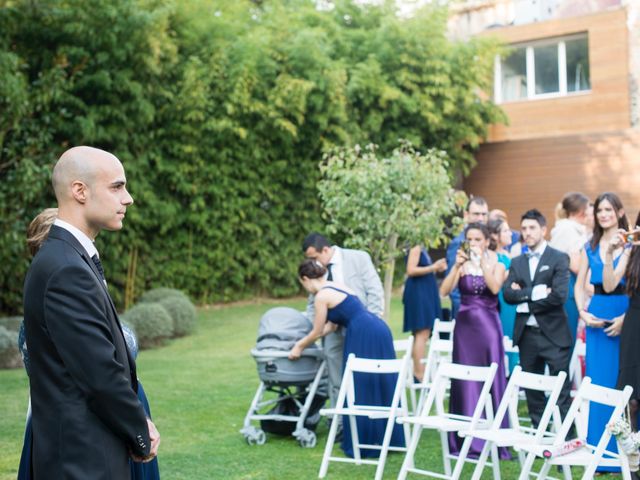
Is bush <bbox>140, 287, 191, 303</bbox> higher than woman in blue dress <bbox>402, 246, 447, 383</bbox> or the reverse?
the reverse

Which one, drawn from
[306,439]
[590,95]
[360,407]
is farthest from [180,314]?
[590,95]

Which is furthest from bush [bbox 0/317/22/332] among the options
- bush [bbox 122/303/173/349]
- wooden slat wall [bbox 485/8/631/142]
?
wooden slat wall [bbox 485/8/631/142]

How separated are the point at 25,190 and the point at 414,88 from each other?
1050 centimetres

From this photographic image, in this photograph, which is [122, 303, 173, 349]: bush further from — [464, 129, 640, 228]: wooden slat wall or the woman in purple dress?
[464, 129, 640, 228]: wooden slat wall

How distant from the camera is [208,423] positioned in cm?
789

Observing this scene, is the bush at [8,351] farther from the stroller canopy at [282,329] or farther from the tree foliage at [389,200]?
the stroller canopy at [282,329]

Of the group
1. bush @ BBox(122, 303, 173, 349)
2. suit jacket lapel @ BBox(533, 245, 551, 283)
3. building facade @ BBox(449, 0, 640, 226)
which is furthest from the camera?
building facade @ BBox(449, 0, 640, 226)

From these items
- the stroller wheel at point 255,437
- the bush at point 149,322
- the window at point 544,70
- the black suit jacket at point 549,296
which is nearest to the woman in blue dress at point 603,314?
the black suit jacket at point 549,296

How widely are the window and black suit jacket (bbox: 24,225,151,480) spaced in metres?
20.3

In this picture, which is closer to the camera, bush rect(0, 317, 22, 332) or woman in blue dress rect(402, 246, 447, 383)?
woman in blue dress rect(402, 246, 447, 383)

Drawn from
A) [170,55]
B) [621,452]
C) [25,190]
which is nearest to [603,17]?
[170,55]

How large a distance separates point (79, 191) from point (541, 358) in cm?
478

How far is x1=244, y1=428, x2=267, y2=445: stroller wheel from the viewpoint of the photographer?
7.05 meters

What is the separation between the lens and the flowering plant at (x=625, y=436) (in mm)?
4465
